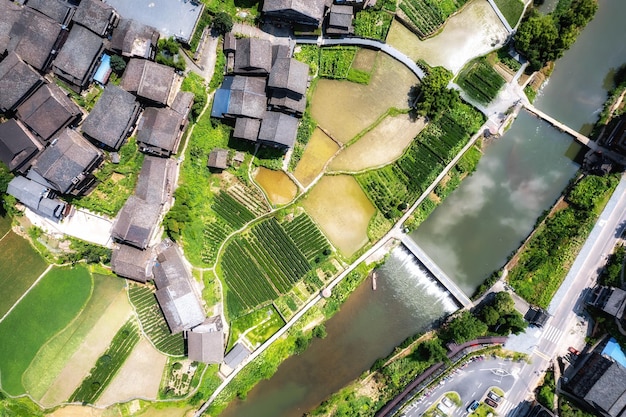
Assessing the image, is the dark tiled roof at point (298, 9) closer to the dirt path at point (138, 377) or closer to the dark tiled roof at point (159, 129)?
the dark tiled roof at point (159, 129)

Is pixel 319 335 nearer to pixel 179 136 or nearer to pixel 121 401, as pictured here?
pixel 121 401

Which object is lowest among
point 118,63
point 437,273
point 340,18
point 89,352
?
point 89,352

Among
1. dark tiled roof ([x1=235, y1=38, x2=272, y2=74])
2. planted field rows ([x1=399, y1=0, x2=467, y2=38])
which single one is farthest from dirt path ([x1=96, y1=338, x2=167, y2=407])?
planted field rows ([x1=399, y1=0, x2=467, y2=38])

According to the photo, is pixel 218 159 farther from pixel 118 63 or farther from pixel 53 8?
pixel 53 8

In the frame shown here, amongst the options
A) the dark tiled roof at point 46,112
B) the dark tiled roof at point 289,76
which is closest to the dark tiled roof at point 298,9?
the dark tiled roof at point 289,76

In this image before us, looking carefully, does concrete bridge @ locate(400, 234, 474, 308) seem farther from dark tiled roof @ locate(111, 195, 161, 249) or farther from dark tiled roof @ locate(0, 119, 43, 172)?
dark tiled roof @ locate(0, 119, 43, 172)

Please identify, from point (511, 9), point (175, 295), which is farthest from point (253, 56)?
point (511, 9)
